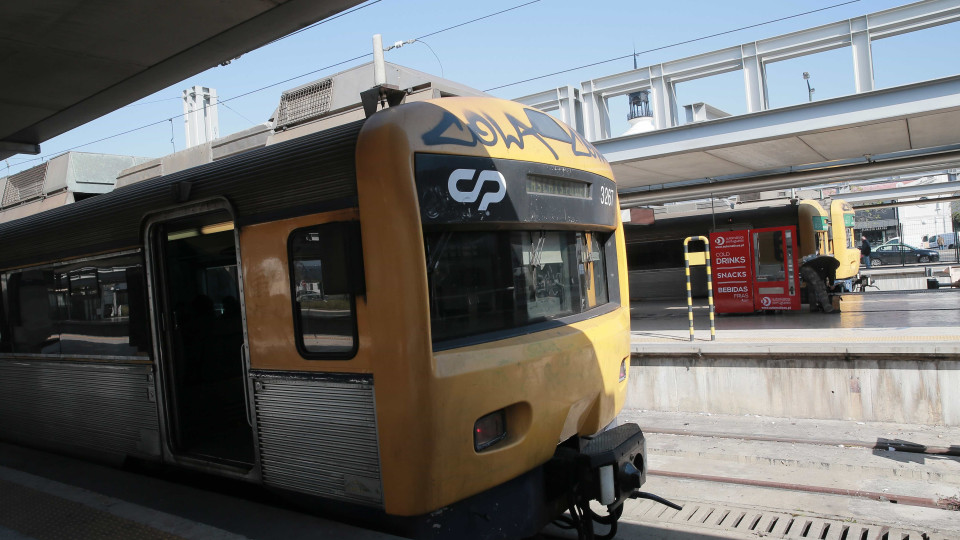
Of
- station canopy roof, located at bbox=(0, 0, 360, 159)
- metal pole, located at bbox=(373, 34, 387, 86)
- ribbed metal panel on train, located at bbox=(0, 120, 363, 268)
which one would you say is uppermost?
station canopy roof, located at bbox=(0, 0, 360, 159)

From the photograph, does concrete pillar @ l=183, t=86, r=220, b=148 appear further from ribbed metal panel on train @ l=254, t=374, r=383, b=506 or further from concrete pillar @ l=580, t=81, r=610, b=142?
ribbed metal panel on train @ l=254, t=374, r=383, b=506

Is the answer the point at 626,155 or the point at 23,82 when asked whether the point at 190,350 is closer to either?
the point at 23,82

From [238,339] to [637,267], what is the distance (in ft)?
55.3

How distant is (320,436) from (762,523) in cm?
373

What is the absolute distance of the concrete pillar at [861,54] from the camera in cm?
995

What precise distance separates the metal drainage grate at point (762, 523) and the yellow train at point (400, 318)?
1.39 m

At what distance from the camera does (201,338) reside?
596cm

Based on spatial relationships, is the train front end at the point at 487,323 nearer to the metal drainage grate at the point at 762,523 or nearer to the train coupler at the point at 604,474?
the train coupler at the point at 604,474

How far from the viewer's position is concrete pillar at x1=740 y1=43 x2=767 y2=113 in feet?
35.8

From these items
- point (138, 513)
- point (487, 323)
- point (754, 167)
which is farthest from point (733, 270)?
point (138, 513)

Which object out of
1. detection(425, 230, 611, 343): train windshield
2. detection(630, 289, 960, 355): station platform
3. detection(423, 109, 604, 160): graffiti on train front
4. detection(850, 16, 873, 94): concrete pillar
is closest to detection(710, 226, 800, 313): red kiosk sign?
detection(630, 289, 960, 355): station platform

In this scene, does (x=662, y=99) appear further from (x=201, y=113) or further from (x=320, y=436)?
(x=201, y=113)

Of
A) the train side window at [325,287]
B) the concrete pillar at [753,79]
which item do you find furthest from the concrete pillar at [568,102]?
the train side window at [325,287]

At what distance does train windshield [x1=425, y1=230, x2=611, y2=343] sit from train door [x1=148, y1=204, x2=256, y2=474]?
4.78ft
